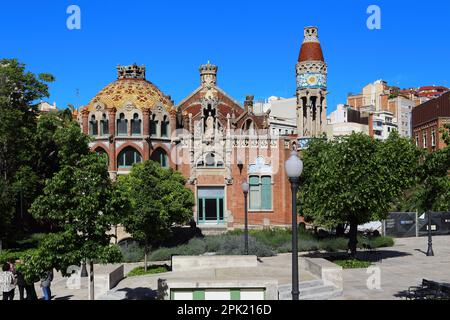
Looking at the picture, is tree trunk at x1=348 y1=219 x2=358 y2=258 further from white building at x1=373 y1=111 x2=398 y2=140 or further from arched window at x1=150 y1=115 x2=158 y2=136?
white building at x1=373 y1=111 x2=398 y2=140

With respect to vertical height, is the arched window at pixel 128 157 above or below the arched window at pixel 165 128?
below

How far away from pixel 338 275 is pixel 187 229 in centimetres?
2356

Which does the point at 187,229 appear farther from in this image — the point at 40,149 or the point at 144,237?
the point at 144,237

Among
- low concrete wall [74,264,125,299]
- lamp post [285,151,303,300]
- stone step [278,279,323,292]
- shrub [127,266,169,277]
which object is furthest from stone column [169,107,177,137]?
lamp post [285,151,303,300]

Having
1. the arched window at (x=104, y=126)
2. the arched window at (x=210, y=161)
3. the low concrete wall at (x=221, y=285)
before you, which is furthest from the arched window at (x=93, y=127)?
the low concrete wall at (x=221, y=285)

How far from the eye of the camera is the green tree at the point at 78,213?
16969mm

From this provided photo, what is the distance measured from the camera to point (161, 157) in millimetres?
46594

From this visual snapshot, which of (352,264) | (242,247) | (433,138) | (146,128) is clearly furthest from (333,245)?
(433,138)

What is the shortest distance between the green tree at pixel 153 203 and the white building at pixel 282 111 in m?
61.3

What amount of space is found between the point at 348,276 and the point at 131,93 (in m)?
26.8

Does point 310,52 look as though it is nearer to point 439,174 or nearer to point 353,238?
point 353,238

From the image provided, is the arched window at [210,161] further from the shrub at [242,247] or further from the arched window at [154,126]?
the shrub at [242,247]

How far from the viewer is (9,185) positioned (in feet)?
127
